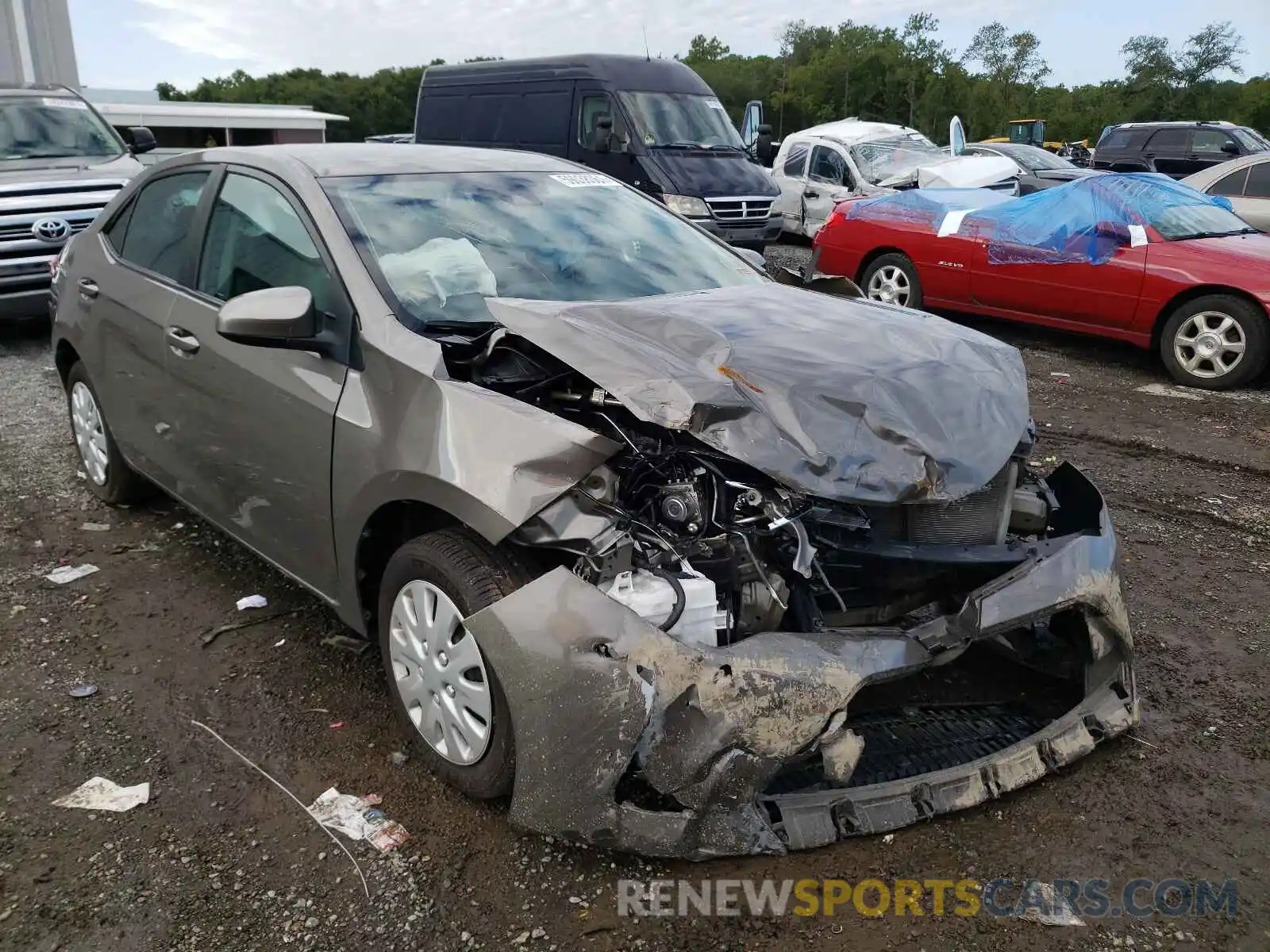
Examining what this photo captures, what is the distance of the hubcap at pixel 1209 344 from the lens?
23.4 ft

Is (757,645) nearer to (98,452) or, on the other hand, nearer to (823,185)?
(98,452)

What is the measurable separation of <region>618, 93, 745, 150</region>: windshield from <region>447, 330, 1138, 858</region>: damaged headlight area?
9.13 meters

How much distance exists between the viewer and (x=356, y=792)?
2.75 meters

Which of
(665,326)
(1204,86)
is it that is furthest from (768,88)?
(665,326)

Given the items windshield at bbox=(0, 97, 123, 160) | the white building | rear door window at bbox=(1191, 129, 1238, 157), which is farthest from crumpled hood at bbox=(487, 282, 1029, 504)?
rear door window at bbox=(1191, 129, 1238, 157)

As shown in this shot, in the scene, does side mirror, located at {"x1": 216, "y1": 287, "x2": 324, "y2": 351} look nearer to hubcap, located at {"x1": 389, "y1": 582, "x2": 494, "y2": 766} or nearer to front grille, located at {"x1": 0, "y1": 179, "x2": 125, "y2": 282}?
hubcap, located at {"x1": 389, "y1": 582, "x2": 494, "y2": 766}

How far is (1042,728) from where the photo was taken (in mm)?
2766

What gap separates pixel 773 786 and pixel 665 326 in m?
1.31

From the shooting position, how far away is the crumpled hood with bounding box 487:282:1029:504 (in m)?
2.45

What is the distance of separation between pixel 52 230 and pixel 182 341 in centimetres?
553

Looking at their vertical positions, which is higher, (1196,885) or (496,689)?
(496,689)

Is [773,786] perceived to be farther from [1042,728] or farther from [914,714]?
[1042,728]

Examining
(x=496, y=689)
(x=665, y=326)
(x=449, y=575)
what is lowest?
(x=496, y=689)

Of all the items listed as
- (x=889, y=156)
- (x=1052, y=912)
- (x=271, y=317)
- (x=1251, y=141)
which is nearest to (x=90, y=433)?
(x=271, y=317)
